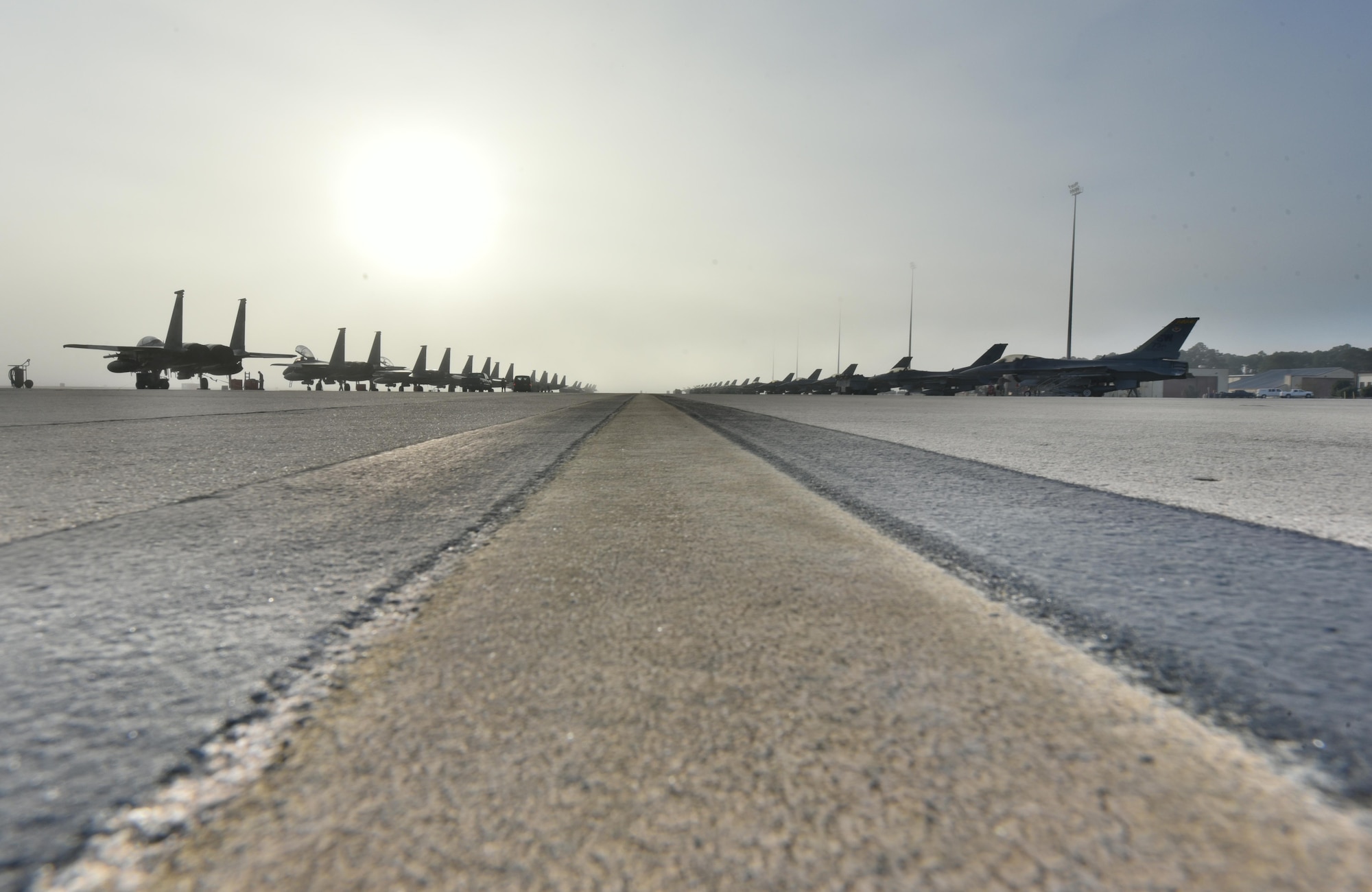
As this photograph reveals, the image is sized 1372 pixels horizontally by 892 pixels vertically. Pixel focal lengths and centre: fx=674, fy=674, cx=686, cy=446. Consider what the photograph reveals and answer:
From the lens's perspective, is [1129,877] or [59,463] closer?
[1129,877]

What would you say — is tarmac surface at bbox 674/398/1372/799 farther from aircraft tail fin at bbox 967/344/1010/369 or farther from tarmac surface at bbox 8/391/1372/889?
aircraft tail fin at bbox 967/344/1010/369

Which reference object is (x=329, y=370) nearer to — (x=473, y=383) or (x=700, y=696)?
(x=473, y=383)

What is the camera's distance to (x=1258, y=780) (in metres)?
0.93

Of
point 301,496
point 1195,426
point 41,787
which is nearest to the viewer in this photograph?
point 41,787

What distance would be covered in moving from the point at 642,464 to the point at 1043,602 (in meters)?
3.51

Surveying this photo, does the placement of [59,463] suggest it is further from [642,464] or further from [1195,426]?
[1195,426]

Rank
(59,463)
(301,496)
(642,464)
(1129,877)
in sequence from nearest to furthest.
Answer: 1. (1129,877)
2. (301,496)
3. (59,463)
4. (642,464)

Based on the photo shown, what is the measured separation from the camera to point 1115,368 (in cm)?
4138

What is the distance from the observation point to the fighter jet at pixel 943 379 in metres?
47.0

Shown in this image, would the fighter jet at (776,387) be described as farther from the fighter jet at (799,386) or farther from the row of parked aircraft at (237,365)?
the row of parked aircraft at (237,365)

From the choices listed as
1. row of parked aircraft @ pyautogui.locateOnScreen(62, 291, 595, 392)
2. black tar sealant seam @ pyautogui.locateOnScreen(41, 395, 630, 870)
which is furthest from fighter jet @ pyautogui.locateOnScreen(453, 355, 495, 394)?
black tar sealant seam @ pyautogui.locateOnScreen(41, 395, 630, 870)

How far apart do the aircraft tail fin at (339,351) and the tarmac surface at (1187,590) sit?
245 feet

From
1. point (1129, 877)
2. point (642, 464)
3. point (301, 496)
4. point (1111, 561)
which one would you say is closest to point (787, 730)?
point (1129, 877)

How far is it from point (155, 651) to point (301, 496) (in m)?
2.17
